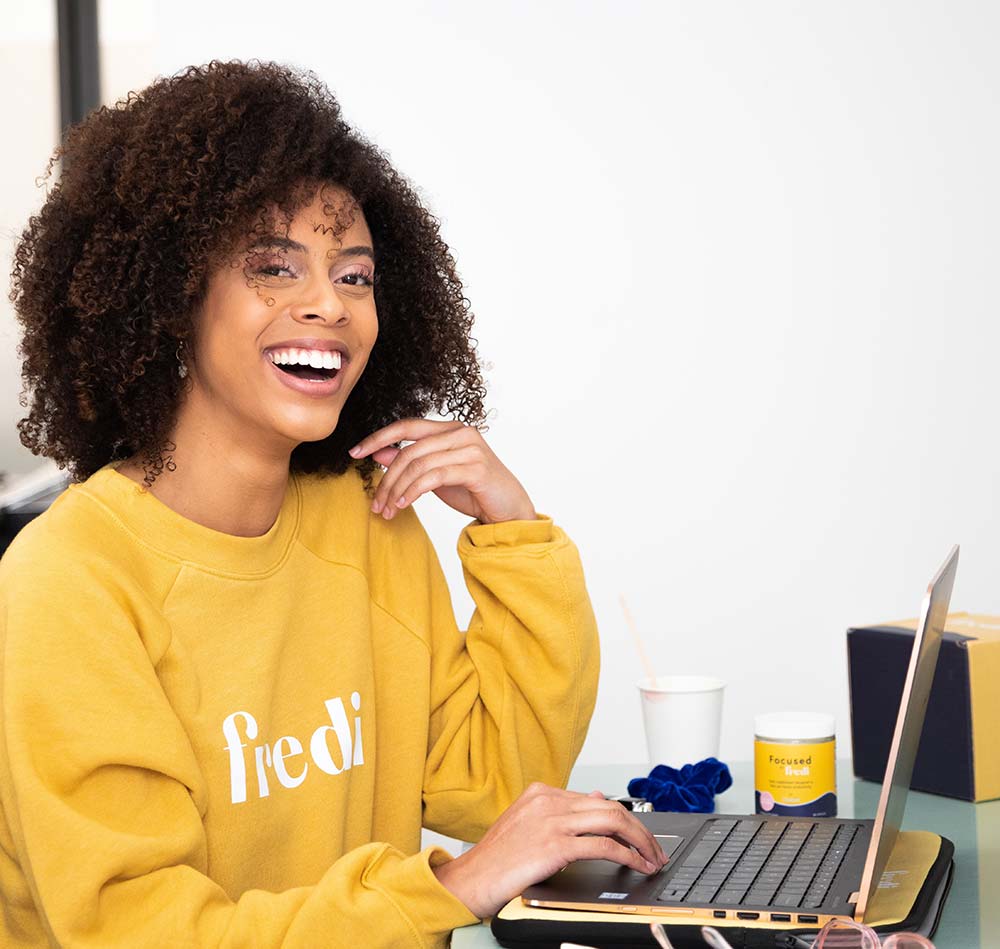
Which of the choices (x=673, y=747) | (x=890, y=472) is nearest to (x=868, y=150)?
(x=890, y=472)

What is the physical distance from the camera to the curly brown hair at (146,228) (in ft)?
4.21

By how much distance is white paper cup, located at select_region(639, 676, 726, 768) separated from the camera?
1.45 meters

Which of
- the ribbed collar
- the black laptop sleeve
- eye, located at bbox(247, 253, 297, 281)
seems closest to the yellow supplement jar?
the black laptop sleeve

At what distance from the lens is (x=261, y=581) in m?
1.29

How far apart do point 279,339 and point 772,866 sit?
63cm

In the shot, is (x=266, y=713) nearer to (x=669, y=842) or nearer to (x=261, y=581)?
(x=261, y=581)

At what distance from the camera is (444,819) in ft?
4.76

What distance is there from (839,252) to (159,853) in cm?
189

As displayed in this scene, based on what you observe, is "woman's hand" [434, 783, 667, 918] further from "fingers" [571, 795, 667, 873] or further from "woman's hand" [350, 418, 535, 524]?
"woman's hand" [350, 418, 535, 524]

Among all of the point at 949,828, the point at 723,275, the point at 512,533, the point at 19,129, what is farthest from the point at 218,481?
the point at 19,129

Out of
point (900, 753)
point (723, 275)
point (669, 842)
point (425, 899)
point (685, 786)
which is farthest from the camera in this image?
point (723, 275)

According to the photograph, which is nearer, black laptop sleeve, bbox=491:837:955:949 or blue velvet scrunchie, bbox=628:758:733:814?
black laptop sleeve, bbox=491:837:955:949

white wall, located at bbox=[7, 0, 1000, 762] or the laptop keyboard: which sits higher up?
white wall, located at bbox=[7, 0, 1000, 762]

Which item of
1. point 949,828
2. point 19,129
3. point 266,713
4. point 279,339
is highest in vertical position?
point 19,129
